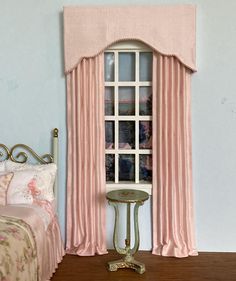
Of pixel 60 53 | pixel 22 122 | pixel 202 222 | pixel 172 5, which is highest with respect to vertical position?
pixel 172 5

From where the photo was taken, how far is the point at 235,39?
11.1 ft

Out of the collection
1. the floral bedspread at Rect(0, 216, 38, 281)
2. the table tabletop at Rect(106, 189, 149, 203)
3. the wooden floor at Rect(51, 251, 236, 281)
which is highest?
the table tabletop at Rect(106, 189, 149, 203)

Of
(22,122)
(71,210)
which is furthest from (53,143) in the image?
(71,210)

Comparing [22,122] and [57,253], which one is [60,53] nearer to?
[22,122]

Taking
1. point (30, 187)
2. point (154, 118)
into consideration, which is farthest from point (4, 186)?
point (154, 118)

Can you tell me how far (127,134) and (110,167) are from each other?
328 millimetres

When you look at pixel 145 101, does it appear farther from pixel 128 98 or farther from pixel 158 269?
→ pixel 158 269

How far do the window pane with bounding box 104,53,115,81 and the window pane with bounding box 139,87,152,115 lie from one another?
0.92ft

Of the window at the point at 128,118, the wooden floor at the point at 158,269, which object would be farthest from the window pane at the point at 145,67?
the wooden floor at the point at 158,269

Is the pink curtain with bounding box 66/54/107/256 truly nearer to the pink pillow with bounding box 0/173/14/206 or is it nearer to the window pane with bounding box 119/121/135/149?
the window pane with bounding box 119/121/135/149

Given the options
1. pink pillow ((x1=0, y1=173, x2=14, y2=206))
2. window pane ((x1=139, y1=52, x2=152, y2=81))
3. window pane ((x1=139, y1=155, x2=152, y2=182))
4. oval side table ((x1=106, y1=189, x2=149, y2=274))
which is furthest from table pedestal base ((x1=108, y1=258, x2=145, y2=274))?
window pane ((x1=139, y1=52, x2=152, y2=81))

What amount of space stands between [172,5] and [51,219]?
1943 millimetres

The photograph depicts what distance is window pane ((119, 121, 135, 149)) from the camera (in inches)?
142

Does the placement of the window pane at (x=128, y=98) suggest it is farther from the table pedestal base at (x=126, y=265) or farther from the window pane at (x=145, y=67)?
the table pedestal base at (x=126, y=265)
